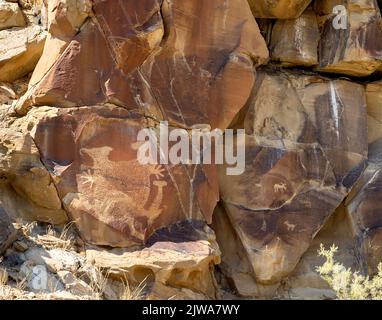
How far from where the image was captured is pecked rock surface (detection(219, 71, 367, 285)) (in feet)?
21.9

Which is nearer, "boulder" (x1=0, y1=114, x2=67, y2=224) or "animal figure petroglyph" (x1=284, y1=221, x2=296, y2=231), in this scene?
"boulder" (x1=0, y1=114, x2=67, y2=224)

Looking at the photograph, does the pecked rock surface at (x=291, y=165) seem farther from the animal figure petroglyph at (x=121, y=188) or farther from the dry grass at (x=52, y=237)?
the dry grass at (x=52, y=237)

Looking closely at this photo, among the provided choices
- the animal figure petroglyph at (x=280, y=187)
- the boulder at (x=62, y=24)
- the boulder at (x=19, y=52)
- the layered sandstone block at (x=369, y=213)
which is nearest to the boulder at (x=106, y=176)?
the boulder at (x=62, y=24)

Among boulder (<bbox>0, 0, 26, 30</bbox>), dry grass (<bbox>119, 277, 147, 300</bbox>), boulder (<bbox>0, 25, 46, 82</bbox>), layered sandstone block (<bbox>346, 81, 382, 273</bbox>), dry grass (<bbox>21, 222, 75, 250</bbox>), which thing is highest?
boulder (<bbox>0, 0, 26, 30</bbox>)

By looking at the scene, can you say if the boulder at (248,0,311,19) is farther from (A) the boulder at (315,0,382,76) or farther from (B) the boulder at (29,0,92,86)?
(B) the boulder at (29,0,92,86)

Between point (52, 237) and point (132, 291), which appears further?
point (52, 237)

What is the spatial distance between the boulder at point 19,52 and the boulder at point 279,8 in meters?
2.42

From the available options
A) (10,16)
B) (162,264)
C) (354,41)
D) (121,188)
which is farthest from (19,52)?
(354,41)

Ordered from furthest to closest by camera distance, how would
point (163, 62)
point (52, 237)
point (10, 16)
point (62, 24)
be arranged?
point (10, 16)
point (163, 62)
point (62, 24)
point (52, 237)

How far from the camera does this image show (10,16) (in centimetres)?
691

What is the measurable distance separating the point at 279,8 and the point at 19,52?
2.93 m

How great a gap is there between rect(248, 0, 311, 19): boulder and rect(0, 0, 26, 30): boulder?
2.54 metres

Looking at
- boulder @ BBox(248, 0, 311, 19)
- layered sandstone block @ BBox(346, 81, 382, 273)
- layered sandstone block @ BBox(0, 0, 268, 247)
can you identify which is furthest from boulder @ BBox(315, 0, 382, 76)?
layered sandstone block @ BBox(0, 0, 268, 247)

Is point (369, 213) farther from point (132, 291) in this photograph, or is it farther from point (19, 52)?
point (19, 52)
